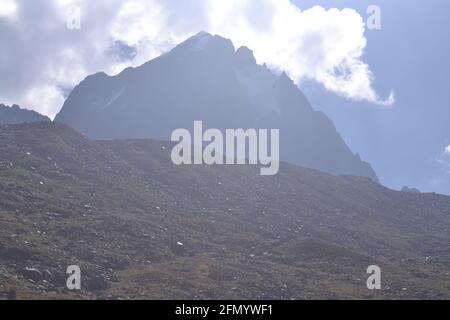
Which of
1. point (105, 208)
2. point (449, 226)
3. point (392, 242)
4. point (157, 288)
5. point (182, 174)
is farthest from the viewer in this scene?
point (449, 226)

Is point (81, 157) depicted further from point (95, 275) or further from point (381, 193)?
point (381, 193)

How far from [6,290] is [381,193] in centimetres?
9377

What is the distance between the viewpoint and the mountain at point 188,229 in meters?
44.3

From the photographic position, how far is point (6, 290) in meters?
35.2

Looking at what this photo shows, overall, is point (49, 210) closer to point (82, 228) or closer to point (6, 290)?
point (82, 228)

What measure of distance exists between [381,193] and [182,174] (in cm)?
4708

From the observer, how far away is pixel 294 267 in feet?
182

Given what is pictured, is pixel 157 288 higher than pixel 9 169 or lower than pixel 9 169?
lower

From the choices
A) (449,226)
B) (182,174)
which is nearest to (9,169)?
(182,174)

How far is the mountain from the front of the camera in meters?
44.3

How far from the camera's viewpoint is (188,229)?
213 feet
